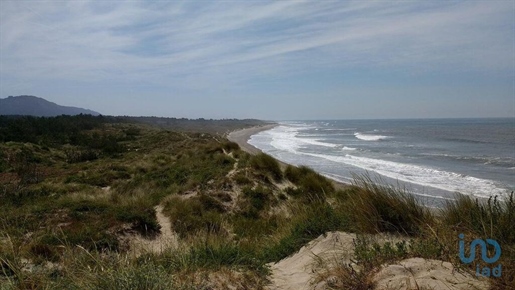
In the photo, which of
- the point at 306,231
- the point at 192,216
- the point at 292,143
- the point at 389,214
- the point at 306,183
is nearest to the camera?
the point at 389,214

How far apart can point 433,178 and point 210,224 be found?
1394 centimetres

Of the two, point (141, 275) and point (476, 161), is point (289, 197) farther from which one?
point (476, 161)

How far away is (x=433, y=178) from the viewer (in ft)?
60.2

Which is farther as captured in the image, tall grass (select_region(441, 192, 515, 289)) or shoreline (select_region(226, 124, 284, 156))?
shoreline (select_region(226, 124, 284, 156))

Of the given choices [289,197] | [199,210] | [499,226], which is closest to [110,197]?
[199,210]

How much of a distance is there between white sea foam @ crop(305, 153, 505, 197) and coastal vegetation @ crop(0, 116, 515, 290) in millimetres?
6125

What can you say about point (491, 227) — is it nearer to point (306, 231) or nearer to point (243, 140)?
point (306, 231)

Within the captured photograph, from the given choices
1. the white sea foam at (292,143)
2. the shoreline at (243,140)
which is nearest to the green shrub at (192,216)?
the shoreline at (243,140)

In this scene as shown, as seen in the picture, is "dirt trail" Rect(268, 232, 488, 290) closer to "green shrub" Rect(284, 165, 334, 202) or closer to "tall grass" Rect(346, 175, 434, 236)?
"tall grass" Rect(346, 175, 434, 236)

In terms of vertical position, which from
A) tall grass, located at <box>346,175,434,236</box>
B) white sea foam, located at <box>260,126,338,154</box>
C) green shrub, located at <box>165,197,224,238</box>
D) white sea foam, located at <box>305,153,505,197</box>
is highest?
tall grass, located at <box>346,175,434,236</box>

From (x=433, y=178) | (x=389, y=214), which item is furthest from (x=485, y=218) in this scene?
(x=433, y=178)

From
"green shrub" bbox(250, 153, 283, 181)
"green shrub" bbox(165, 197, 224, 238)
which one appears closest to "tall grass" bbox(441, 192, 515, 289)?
"green shrub" bbox(165, 197, 224, 238)

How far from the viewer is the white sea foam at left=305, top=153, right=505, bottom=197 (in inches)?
600

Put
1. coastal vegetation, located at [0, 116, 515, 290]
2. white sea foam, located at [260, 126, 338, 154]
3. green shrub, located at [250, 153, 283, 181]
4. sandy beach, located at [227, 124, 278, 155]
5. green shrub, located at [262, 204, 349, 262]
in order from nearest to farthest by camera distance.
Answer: coastal vegetation, located at [0, 116, 515, 290] < green shrub, located at [262, 204, 349, 262] < green shrub, located at [250, 153, 283, 181] < sandy beach, located at [227, 124, 278, 155] < white sea foam, located at [260, 126, 338, 154]
